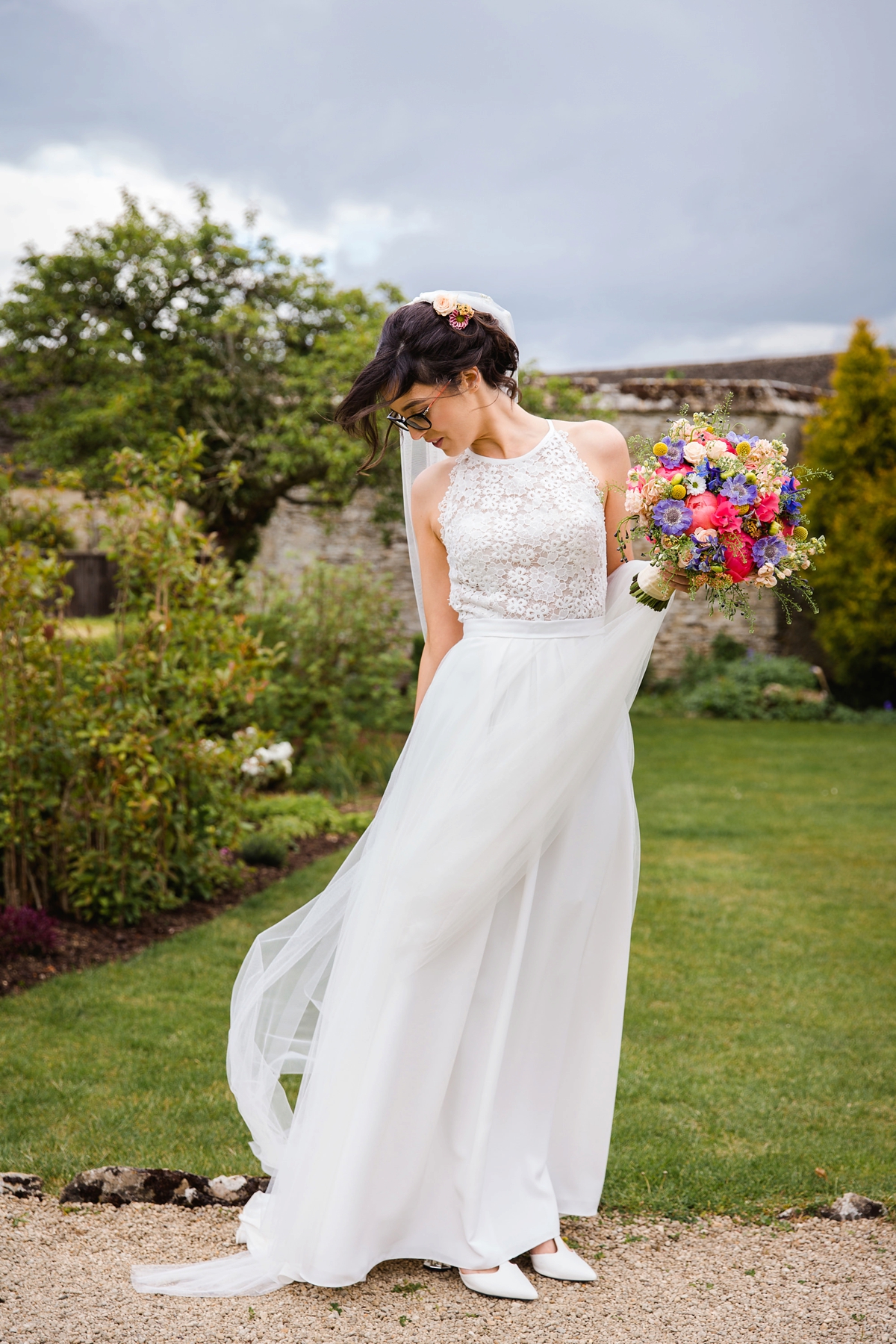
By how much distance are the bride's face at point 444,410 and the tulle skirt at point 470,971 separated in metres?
0.48

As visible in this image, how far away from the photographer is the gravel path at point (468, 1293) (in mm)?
2293

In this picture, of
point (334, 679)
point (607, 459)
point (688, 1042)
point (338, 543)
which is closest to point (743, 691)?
point (338, 543)

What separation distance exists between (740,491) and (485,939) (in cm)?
118

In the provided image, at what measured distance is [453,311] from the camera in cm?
256

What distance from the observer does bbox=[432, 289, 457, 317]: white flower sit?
2.56m

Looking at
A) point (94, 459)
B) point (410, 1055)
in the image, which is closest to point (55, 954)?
point (410, 1055)

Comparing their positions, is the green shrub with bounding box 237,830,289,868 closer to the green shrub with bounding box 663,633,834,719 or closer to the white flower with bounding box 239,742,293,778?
the white flower with bounding box 239,742,293,778

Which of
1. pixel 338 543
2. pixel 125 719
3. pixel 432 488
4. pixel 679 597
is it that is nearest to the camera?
pixel 432 488

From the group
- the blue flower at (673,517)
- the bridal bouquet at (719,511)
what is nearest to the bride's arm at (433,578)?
the bridal bouquet at (719,511)

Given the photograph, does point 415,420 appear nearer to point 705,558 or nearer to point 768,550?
point 705,558

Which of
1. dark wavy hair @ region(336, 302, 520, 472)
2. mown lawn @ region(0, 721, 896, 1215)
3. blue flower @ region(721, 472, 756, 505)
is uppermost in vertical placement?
dark wavy hair @ region(336, 302, 520, 472)

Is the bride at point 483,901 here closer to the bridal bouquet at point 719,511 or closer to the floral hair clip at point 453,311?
the floral hair clip at point 453,311

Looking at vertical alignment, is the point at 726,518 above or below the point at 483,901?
above

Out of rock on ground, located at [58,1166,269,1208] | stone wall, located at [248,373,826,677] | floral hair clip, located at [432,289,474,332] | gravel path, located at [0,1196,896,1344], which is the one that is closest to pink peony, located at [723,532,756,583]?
floral hair clip, located at [432,289,474,332]
